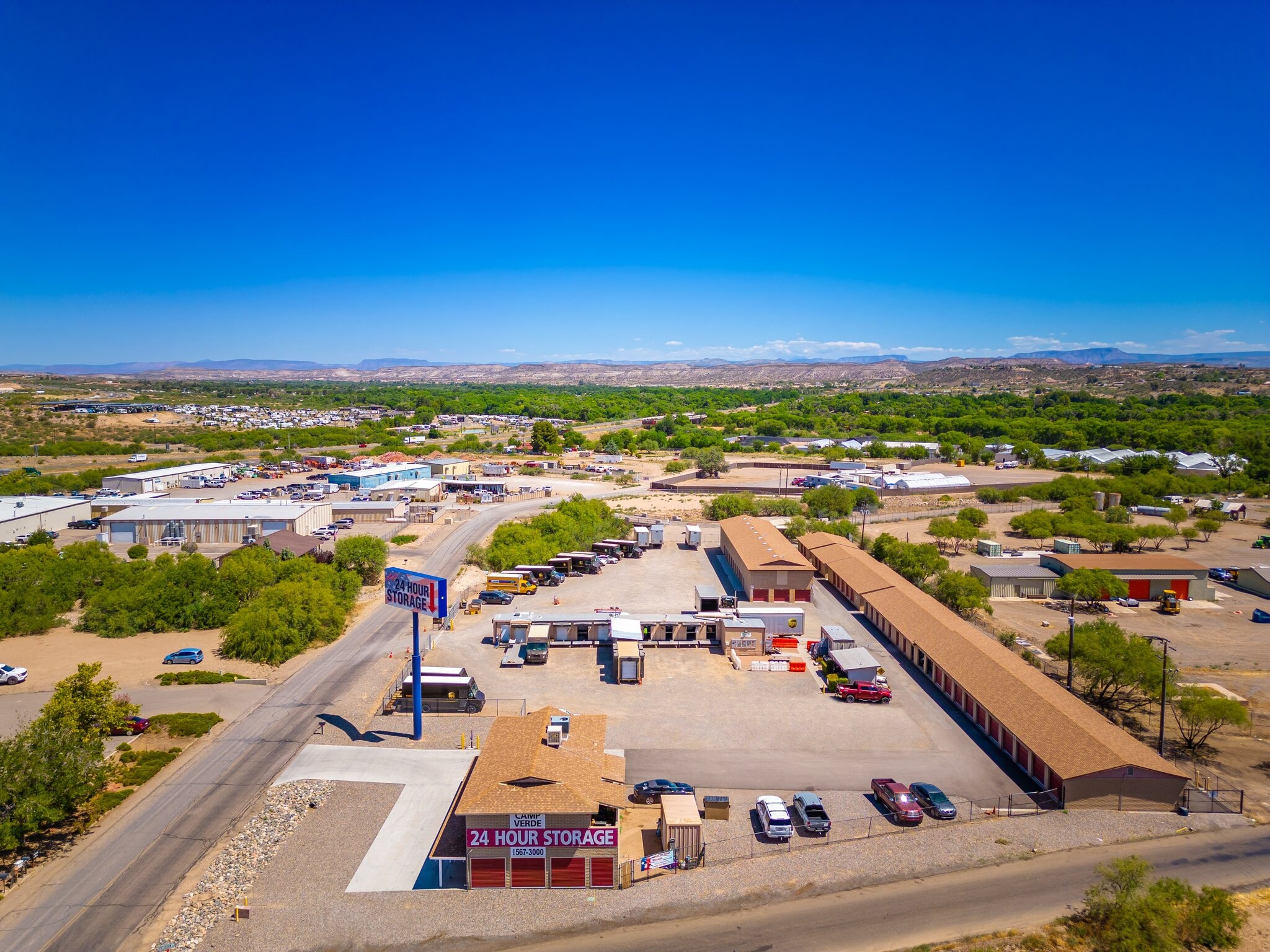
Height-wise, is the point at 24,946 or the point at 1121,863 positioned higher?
the point at 1121,863

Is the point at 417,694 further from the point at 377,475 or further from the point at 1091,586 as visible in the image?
the point at 377,475

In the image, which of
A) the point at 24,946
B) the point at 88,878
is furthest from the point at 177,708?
the point at 24,946

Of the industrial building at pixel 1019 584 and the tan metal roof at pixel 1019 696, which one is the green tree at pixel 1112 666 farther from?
the industrial building at pixel 1019 584

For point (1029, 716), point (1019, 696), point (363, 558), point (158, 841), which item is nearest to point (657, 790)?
point (1029, 716)

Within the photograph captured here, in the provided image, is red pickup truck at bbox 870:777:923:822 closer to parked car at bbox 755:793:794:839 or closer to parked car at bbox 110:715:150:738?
parked car at bbox 755:793:794:839

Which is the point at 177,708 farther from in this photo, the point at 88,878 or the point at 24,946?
the point at 24,946

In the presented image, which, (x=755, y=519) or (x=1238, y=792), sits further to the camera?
(x=755, y=519)
